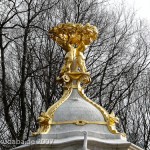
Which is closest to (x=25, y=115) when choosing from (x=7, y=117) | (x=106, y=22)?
(x=7, y=117)

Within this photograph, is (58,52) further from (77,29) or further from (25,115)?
(77,29)

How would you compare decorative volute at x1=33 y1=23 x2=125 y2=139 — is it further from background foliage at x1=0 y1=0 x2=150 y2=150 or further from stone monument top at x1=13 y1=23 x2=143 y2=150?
background foliage at x1=0 y1=0 x2=150 y2=150

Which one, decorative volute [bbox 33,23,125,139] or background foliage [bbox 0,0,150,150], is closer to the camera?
decorative volute [bbox 33,23,125,139]

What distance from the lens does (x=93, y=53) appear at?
15500mm

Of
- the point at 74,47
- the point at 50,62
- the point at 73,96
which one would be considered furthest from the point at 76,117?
the point at 50,62

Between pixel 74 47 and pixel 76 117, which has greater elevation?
Result: pixel 74 47

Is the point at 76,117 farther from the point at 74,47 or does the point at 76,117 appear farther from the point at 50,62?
the point at 50,62

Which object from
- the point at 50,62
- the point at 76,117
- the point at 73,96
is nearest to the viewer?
the point at 76,117

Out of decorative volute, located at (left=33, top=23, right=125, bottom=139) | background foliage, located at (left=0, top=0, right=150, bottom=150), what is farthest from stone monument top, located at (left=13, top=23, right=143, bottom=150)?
background foliage, located at (left=0, top=0, right=150, bottom=150)

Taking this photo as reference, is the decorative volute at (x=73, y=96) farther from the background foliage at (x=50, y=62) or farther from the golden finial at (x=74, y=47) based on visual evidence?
the background foliage at (x=50, y=62)

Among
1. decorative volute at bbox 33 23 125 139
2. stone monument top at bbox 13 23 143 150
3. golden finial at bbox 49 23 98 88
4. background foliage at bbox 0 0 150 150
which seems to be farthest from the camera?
background foliage at bbox 0 0 150 150

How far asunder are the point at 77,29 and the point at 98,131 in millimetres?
2004

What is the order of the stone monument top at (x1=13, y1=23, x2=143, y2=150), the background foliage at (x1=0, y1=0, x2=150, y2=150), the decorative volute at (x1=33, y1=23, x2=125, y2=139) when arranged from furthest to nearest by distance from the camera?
the background foliage at (x1=0, y1=0, x2=150, y2=150) < the decorative volute at (x1=33, y1=23, x2=125, y2=139) < the stone monument top at (x1=13, y1=23, x2=143, y2=150)

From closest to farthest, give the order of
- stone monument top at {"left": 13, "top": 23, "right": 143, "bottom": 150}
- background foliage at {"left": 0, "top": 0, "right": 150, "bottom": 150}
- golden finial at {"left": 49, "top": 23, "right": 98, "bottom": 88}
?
stone monument top at {"left": 13, "top": 23, "right": 143, "bottom": 150} < golden finial at {"left": 49, "top": 23, "right": 98, "bottom": 88} < background foliage at {"left": 0, "top": 0, "right": 150, "bottom": 150}
